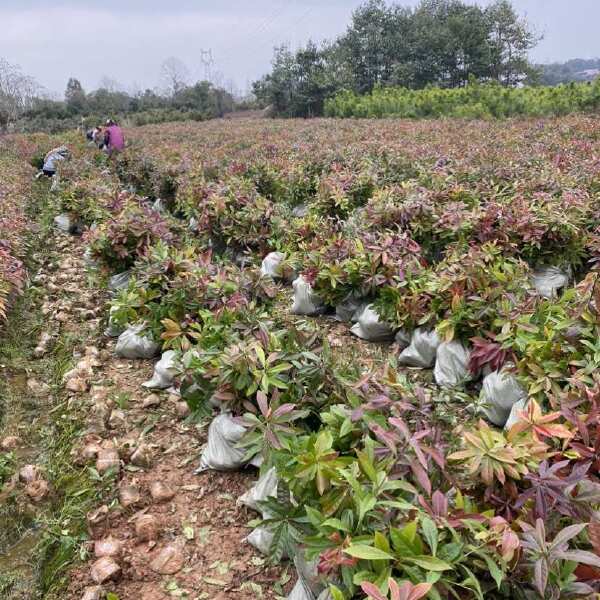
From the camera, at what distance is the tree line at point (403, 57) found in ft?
99.3

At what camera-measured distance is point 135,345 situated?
12.2 feet

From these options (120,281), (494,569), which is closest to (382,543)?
(494,569)

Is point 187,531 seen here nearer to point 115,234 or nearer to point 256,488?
point 256,488

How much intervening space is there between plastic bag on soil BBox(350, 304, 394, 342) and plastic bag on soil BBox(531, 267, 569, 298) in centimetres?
135

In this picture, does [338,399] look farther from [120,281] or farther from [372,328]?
[120,281]

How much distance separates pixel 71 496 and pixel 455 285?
241cm

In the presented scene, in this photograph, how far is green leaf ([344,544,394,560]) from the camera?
1316 millimetres

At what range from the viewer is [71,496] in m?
2.51

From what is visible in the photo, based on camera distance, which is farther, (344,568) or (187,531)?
(187,531)

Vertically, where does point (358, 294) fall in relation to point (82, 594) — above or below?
above

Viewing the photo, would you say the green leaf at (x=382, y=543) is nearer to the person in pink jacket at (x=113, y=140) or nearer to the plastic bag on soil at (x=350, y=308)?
the plastic bag on soil at (x=350, y=308)

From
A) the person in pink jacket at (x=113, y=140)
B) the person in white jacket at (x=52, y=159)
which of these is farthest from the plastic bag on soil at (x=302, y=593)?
the person in pink jacket at (x=113, y=140)

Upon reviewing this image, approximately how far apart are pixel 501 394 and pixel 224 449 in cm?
150

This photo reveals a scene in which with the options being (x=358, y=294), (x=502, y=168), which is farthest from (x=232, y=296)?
(x=502, y=168)
